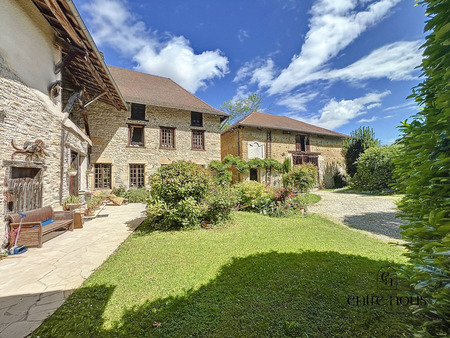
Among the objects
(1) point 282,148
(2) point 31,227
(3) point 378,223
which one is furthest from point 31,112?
(1) point 282,148

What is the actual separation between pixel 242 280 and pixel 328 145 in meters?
19.5

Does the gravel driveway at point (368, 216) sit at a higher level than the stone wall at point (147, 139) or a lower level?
lower

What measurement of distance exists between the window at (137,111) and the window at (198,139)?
3.73 metres

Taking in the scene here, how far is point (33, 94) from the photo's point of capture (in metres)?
4.80

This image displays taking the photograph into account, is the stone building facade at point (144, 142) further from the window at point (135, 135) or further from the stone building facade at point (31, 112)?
the stone building facade at point (31, 112)

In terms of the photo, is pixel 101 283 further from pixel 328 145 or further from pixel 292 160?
pixel 328 145

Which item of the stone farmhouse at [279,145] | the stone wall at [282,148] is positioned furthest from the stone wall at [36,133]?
the stone wall at [282,148]

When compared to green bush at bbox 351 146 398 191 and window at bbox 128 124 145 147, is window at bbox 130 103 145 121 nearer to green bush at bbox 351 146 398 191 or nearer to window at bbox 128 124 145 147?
window at bbox 128 124 145 147

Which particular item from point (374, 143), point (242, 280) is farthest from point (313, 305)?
point (374, 143)

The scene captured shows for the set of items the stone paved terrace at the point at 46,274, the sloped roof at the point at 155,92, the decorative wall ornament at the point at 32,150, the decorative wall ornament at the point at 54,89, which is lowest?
the stone paved terrace at the point at 46,274

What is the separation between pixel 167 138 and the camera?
13375 mm

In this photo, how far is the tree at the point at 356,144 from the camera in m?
17.7

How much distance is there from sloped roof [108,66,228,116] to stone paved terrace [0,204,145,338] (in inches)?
386

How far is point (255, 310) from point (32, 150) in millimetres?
6205
